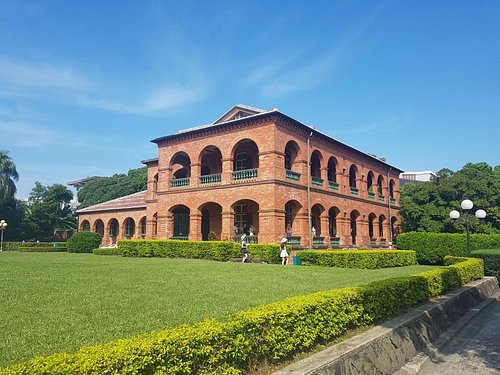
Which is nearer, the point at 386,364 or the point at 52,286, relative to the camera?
the point at 386,364

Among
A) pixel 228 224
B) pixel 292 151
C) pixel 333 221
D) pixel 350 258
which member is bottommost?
pixel 350 258

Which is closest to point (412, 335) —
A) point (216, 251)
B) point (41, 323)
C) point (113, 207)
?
point (41, 323)

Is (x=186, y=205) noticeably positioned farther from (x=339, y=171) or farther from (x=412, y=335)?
(x=412, y=335)

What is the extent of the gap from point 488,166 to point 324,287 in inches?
1827

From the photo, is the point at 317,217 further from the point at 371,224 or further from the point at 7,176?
the point at 7,176

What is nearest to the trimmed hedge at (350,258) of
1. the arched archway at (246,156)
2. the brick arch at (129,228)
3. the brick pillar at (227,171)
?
the brick pillar at (227,171)

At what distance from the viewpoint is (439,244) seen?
20828 millimetres

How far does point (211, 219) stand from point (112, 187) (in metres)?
38.3

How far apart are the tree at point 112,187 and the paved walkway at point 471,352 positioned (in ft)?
169

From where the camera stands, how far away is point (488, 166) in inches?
1815

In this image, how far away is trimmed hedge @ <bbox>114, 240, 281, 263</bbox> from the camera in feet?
60.1

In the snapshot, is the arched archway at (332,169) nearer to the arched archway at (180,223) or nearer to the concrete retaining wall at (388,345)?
the arched archway at (180,223)

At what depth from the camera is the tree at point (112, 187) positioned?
2261 inches

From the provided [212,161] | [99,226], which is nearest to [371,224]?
[212,161]
